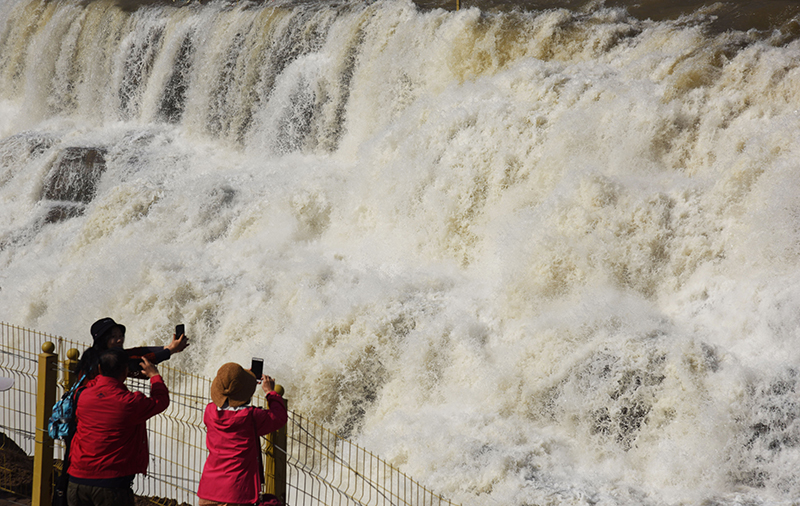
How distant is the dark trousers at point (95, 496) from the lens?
319cm

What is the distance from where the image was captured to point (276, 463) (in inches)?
131

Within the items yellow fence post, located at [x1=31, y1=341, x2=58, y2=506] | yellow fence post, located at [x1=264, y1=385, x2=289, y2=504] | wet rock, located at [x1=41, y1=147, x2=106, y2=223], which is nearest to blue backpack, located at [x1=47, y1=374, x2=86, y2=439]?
yellow fence post, located at [x1=31, y1=341, x2=58, y2=506]

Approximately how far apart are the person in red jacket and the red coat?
285mm

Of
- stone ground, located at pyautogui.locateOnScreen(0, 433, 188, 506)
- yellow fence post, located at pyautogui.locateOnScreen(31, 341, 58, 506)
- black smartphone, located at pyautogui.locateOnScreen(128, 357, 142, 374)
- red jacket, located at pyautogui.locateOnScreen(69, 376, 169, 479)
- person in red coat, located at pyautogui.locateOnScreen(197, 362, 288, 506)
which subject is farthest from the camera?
stone ground, located at pyautogui.locateOnScreen(0, 433, 188, 506)

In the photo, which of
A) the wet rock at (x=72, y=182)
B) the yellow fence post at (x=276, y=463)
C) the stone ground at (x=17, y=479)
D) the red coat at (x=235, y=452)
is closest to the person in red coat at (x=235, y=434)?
the red coat at (x=235, y=452)

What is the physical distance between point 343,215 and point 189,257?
6.53 feet

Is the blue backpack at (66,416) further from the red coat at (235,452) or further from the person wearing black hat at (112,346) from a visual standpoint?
the red coat at (235,452)

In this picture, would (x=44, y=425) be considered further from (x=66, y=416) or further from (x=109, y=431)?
(x=109, y=431)

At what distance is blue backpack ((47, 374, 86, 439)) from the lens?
10.7 ft

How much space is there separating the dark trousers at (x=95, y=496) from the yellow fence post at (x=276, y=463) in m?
0.60

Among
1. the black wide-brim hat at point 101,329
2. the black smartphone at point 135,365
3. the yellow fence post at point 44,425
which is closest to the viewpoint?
the black smartphone at point 135,365

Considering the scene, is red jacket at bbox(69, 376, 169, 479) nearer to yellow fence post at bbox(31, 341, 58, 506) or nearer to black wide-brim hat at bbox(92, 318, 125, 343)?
black wide-brim hat at bbox(92, 318, 125, 343)

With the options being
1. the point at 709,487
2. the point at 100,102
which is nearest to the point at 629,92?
the point at 709,487

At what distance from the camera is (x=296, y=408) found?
22.3 ft
